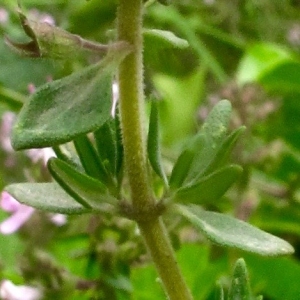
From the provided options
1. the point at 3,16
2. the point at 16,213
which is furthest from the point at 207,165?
the point at 3,16

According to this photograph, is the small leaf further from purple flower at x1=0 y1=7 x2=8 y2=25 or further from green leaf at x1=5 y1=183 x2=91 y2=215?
purple flower at x1=0 y1=7 x2=8 y2=25

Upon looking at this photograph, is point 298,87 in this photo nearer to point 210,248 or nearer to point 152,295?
point 210,248

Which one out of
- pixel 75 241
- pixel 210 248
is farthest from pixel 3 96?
pixel 210 248

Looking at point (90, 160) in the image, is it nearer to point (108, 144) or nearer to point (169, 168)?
point (108, 144)

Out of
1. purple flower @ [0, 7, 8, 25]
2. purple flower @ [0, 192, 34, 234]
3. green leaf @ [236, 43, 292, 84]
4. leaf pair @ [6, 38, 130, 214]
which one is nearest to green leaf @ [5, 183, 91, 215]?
leaf pair @ [6, 38, 130, 214]

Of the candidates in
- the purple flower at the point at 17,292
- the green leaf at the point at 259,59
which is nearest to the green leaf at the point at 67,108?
the purple flower at the point at 17,292

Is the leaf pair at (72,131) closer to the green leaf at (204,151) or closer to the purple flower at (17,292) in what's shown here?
the green leaf at (204,151)

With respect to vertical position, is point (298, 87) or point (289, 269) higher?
point (298, 87)

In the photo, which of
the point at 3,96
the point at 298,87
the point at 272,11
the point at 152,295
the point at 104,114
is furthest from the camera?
the point at 272,11
